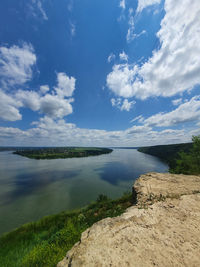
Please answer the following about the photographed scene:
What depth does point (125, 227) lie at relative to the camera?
272cm

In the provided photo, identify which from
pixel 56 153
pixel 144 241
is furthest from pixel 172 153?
pixel 56 153

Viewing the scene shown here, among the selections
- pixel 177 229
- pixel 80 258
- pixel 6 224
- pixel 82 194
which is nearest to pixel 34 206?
pixel 6 224

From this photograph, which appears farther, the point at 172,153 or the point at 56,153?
the point at 56,153

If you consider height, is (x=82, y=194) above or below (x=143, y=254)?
below

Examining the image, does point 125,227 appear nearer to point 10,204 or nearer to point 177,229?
point 177,229

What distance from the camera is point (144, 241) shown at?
230cm

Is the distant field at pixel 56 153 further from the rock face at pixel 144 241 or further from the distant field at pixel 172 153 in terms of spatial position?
the rock face at pixel 144 241

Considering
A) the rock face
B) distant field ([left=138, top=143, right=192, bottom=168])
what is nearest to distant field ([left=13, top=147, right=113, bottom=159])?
distant field ([left=138, top=143, right=192, bottom=168])

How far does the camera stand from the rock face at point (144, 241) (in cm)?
194

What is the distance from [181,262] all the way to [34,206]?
18.8 m

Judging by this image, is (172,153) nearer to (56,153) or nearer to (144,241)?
(144,241)

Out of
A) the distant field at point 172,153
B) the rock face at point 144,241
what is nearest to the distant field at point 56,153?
the distant field at point 172,153

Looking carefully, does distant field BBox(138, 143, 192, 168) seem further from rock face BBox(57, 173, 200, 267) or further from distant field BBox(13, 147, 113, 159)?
distant field BBox(13, 147, 113, 159)

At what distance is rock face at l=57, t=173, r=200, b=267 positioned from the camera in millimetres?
1936
